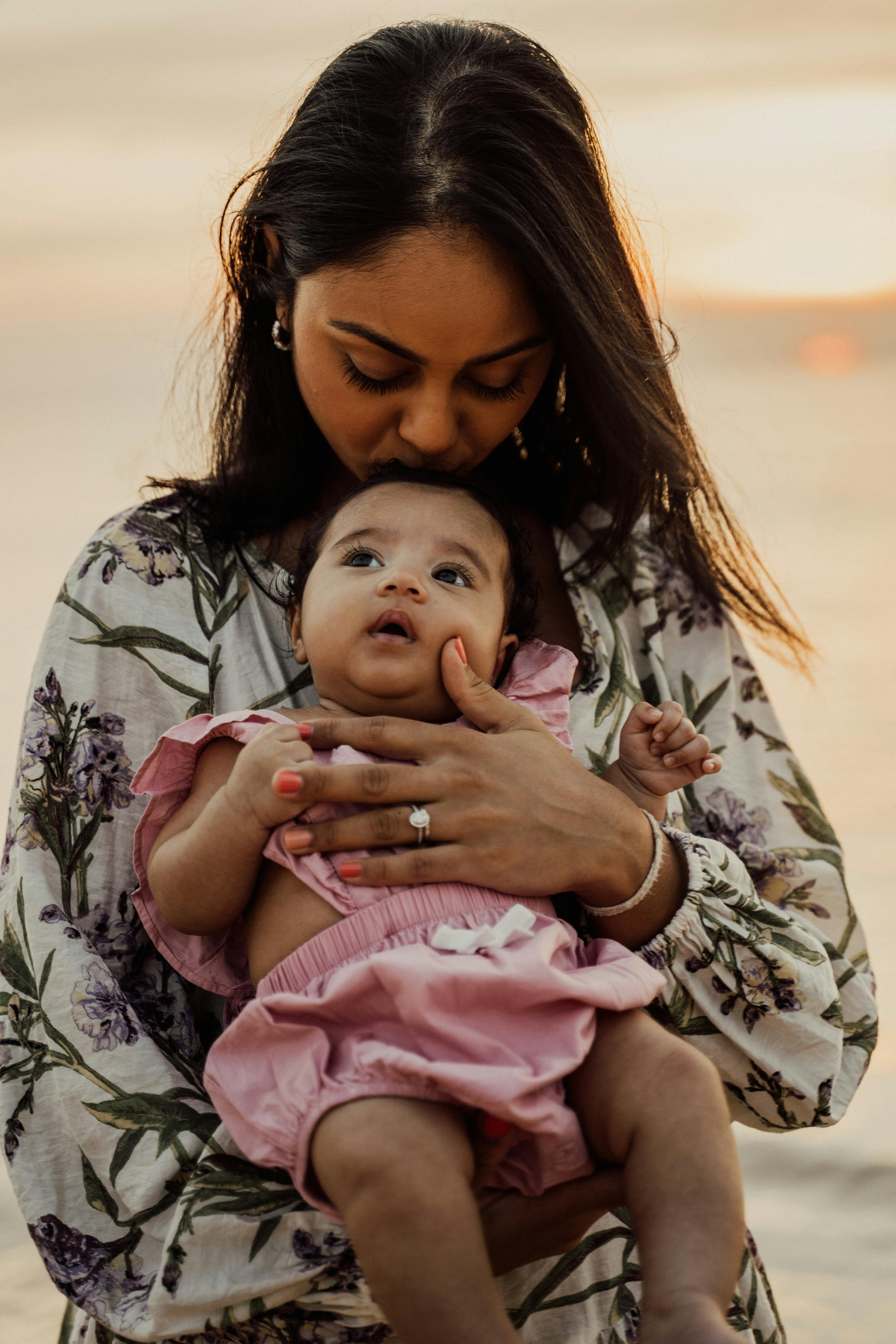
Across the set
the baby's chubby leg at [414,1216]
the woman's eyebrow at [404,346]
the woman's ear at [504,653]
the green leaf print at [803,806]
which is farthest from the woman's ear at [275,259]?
the baby's chubby leg at [414,1216]

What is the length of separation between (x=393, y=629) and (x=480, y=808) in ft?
0.83

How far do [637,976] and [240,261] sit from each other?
49.5 inches

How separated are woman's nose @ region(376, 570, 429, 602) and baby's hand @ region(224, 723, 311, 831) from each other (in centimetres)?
22

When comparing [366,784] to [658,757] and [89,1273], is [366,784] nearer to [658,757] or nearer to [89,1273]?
[658,757]

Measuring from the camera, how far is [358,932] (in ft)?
4.69

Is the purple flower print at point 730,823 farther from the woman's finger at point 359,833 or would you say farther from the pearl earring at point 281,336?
the pearl earring at point 281,336

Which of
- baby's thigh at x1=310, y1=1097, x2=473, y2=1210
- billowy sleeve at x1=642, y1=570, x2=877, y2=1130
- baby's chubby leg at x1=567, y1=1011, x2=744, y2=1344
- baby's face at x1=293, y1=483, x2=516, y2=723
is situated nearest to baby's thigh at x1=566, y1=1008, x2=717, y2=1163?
baby's chubby leg at x1=567, y1=1011, x2=744, y2=1344

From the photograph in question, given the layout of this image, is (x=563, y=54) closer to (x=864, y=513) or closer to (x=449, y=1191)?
(x=449, y=1191)

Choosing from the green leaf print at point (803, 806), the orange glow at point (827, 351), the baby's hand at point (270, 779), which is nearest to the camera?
the baby's hand at point (270, 779)

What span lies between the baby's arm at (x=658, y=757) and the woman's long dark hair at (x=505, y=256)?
0.46m

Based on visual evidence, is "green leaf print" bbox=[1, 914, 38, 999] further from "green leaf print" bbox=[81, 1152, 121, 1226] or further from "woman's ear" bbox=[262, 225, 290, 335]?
"woman's ear" bbox=[262, 225, 290, 335]

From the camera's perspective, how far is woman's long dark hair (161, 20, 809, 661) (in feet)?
5.79

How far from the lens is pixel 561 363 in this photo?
208 cm

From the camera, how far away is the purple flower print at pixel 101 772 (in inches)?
67.7
